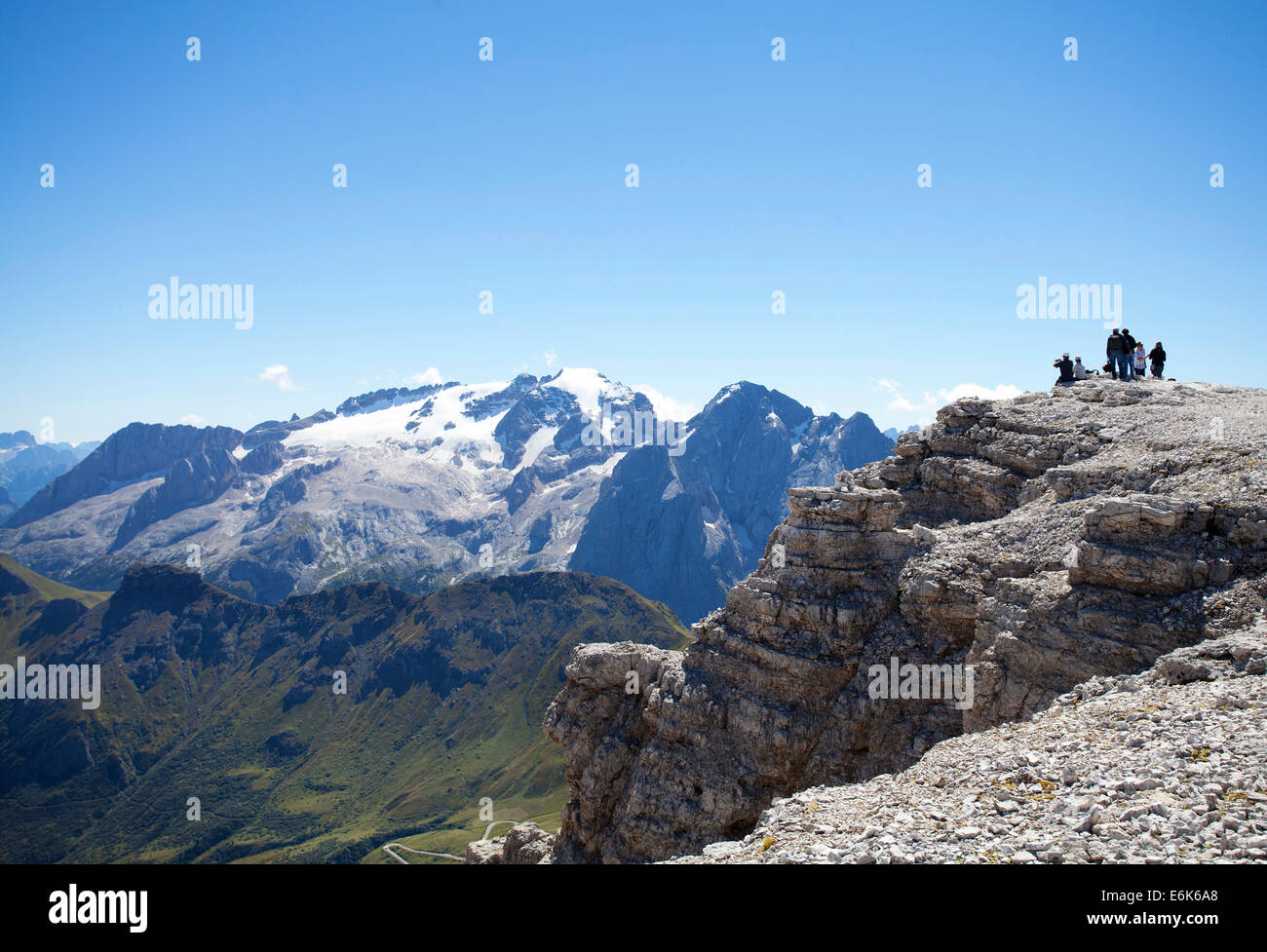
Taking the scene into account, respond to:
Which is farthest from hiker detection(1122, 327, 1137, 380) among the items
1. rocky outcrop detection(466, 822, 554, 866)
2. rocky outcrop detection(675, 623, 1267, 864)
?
rocky outcrop detection(466, 822, 554, 866)

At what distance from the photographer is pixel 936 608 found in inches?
1355

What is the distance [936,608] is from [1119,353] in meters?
30.5

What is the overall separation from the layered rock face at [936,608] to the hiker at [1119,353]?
16.9 ft

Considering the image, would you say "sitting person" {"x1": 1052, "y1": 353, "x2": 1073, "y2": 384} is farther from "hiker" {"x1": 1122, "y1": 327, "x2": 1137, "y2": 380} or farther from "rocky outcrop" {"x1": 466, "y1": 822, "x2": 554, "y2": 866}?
"rocky outcrop" {"x1": 466, "y1": 822, "x2": 554, "y2": 866}

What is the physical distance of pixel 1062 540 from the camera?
107ft

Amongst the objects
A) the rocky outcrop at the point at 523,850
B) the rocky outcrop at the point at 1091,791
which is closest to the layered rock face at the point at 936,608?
the rocky outcrop at the point at 523,850

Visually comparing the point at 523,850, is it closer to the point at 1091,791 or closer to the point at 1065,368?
the point at 1091,791

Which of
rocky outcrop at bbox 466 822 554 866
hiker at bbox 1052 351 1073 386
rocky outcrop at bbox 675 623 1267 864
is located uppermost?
hiker at bbox 1052 351 1073 386

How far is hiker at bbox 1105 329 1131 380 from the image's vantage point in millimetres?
52031

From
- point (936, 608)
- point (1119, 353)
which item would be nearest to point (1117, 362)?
point (1119, 353)

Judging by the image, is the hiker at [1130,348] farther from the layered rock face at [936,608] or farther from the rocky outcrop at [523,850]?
the rocky outcrop at [523,850]

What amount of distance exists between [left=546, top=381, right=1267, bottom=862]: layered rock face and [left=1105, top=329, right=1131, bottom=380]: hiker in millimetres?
5149
